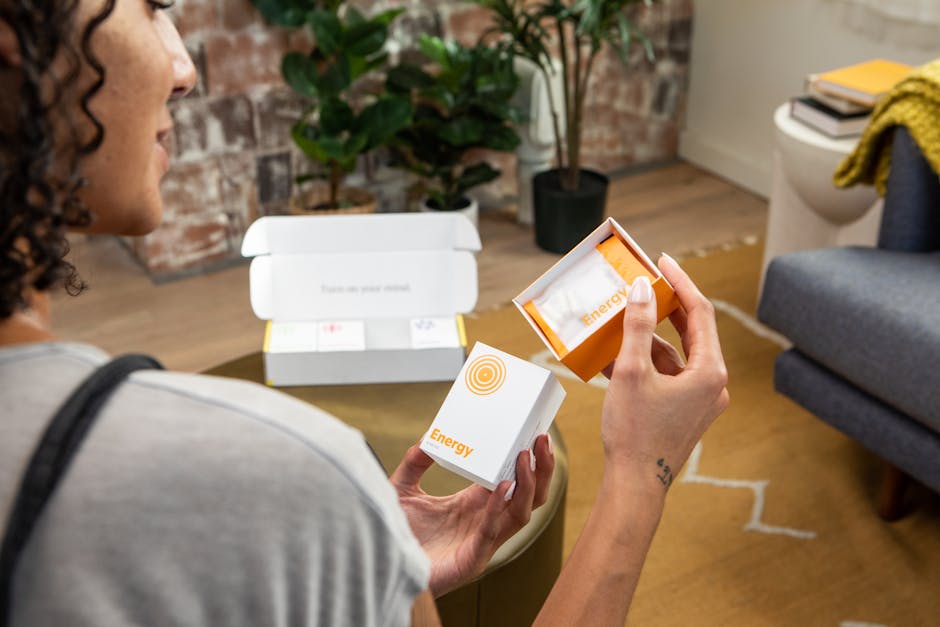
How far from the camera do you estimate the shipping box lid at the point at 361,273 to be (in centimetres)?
174

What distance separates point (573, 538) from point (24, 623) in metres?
1.60

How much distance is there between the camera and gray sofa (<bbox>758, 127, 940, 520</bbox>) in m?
1.80

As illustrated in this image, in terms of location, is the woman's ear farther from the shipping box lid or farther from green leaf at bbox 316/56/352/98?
green leaf at bbox 316/56/352/98

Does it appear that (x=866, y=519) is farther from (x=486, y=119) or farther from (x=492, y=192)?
(x=492, y=192)

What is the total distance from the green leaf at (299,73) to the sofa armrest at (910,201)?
153 centimetres

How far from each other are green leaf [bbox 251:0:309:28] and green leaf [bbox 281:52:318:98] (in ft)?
0.28

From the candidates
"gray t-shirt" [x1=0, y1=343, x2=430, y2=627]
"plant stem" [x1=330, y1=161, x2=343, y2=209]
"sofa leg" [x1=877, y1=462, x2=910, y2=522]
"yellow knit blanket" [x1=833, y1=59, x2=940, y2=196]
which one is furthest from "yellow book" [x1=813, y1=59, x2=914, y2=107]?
"gray t-shirt" [x1=0, y1=343, x2=430, y2=627]

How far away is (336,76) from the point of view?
9.25 feet

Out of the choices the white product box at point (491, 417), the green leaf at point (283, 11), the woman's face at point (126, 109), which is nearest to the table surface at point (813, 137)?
the green leaf at point (283, 11)

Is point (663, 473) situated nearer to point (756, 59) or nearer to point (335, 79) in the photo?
point (335, 79)

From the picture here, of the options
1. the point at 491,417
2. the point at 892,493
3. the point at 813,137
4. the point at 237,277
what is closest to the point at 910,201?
the point at 813,137

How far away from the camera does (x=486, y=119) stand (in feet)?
9.95

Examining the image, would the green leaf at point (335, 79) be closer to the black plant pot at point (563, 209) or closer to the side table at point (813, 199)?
the black plant pot at point (563, 209)

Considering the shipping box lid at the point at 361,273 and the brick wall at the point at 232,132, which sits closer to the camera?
the shipping box lid at the point at 361,273
